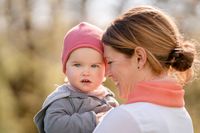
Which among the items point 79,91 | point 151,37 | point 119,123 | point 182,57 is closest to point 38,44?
point 79,91

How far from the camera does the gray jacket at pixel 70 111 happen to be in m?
2.79

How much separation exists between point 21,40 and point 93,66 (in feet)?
27.1

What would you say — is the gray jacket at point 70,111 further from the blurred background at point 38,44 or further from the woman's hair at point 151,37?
the blurred background at point 38,44

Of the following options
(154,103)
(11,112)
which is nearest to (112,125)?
(154,103)

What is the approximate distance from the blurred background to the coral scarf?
5501 millimetres

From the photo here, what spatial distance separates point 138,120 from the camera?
2.41 metres

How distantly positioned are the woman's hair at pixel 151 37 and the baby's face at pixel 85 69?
222mm

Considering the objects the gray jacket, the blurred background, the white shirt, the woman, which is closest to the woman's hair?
the woman

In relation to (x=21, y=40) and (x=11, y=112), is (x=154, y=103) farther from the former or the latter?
(x=21, y=40)

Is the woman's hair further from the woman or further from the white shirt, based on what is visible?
the white shirt

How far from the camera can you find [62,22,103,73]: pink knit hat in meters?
2.85

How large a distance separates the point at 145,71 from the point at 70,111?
18.3 inches

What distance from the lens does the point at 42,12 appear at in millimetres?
12555

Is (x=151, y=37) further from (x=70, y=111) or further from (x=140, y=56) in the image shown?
(x=70, y=111)
